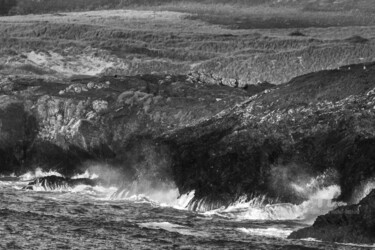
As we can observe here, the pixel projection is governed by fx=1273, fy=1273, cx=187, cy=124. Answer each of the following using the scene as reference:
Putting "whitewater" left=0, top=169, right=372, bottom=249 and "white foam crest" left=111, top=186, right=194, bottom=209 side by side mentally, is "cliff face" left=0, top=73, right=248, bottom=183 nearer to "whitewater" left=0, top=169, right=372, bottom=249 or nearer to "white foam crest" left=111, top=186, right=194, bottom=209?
"white foam crest" left=111, top=186, right=194, bottom=209

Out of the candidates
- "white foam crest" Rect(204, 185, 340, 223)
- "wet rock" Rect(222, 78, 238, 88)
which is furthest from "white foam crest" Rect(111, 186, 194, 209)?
"wet rock" Rect(222, 78, 238, 88)

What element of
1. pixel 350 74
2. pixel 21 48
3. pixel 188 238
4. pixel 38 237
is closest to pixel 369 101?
pixel 350 74

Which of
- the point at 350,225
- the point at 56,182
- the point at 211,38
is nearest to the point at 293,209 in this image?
the point at 350,225

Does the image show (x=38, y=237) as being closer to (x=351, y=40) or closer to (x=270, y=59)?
(x=270, y=59)

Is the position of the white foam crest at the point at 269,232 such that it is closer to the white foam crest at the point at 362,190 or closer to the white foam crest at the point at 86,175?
the white foam crest at the point at 362,190

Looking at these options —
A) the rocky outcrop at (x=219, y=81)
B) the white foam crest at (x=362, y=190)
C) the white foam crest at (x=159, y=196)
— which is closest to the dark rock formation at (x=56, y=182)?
the white foam crest at (x=159, y=196)

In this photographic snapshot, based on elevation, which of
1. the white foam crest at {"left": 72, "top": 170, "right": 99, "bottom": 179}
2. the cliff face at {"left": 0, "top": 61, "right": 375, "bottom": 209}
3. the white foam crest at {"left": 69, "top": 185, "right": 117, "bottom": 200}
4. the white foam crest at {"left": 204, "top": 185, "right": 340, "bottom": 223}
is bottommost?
the white foam crest at {"left": 204, "top": 185, "right": 340, "bottom": 223}
